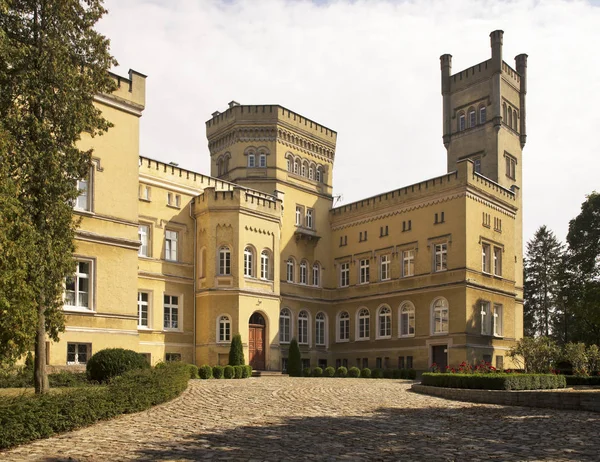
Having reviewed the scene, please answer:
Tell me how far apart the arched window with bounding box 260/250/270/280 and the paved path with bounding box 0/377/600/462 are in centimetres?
1922

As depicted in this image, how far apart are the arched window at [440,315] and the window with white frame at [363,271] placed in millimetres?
5900

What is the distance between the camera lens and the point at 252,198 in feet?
125

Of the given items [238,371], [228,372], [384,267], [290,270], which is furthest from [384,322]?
[228,372]

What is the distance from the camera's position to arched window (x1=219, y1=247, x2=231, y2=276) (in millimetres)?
36812

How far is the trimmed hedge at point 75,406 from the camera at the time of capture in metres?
11.4

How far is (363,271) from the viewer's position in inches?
1736

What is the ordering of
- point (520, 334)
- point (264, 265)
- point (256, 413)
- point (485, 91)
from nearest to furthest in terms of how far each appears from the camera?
point (256, 413)
point (264, 265)
point (520, 334)
point (485, 91)

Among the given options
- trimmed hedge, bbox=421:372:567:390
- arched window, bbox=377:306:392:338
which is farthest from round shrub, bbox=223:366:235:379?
arched window, bbox=377:306:392:338

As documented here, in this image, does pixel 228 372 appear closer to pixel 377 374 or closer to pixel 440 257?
pixel 377 374

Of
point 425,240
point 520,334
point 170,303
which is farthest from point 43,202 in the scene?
point 520,334

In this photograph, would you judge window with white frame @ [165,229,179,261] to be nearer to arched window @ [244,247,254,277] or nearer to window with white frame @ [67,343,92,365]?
arched window @ [244,247,254,277]

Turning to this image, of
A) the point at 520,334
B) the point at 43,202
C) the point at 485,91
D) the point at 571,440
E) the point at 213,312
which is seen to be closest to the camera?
the point at 571,440

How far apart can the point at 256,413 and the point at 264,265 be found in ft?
75.8

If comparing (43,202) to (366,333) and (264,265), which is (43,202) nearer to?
(264,265)
